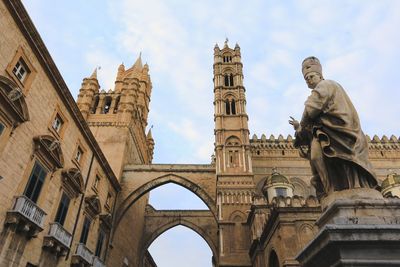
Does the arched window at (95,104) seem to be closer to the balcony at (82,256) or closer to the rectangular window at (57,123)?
the rectangular window at (57,123)

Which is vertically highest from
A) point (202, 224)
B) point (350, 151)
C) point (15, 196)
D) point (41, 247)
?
point (202, 224)

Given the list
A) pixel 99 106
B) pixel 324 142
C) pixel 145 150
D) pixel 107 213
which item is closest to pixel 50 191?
pixel 107 213

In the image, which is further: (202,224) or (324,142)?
(202,224)

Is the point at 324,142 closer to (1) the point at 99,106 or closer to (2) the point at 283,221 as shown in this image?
(2) the point at 283,221

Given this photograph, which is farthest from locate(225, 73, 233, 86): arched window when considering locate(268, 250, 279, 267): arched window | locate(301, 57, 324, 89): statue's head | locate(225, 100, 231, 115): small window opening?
locate(301, 57, 324, 89): statue's head

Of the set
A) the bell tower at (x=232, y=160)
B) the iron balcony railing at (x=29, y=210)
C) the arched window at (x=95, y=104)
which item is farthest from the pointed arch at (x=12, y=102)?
the arched window at (x=95, y=104)

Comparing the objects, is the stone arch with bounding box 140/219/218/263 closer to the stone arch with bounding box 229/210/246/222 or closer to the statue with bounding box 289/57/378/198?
the stone arch with bounding box 229/210/246/222

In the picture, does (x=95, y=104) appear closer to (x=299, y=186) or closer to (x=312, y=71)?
(x=299, y=186)

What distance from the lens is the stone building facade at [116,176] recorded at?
10.8m

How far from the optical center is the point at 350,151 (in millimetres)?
3076

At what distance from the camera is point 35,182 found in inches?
474

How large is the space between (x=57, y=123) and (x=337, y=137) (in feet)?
44.6

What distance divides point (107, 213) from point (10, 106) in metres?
11.5

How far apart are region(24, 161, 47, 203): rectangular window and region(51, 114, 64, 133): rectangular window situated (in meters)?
2.10
